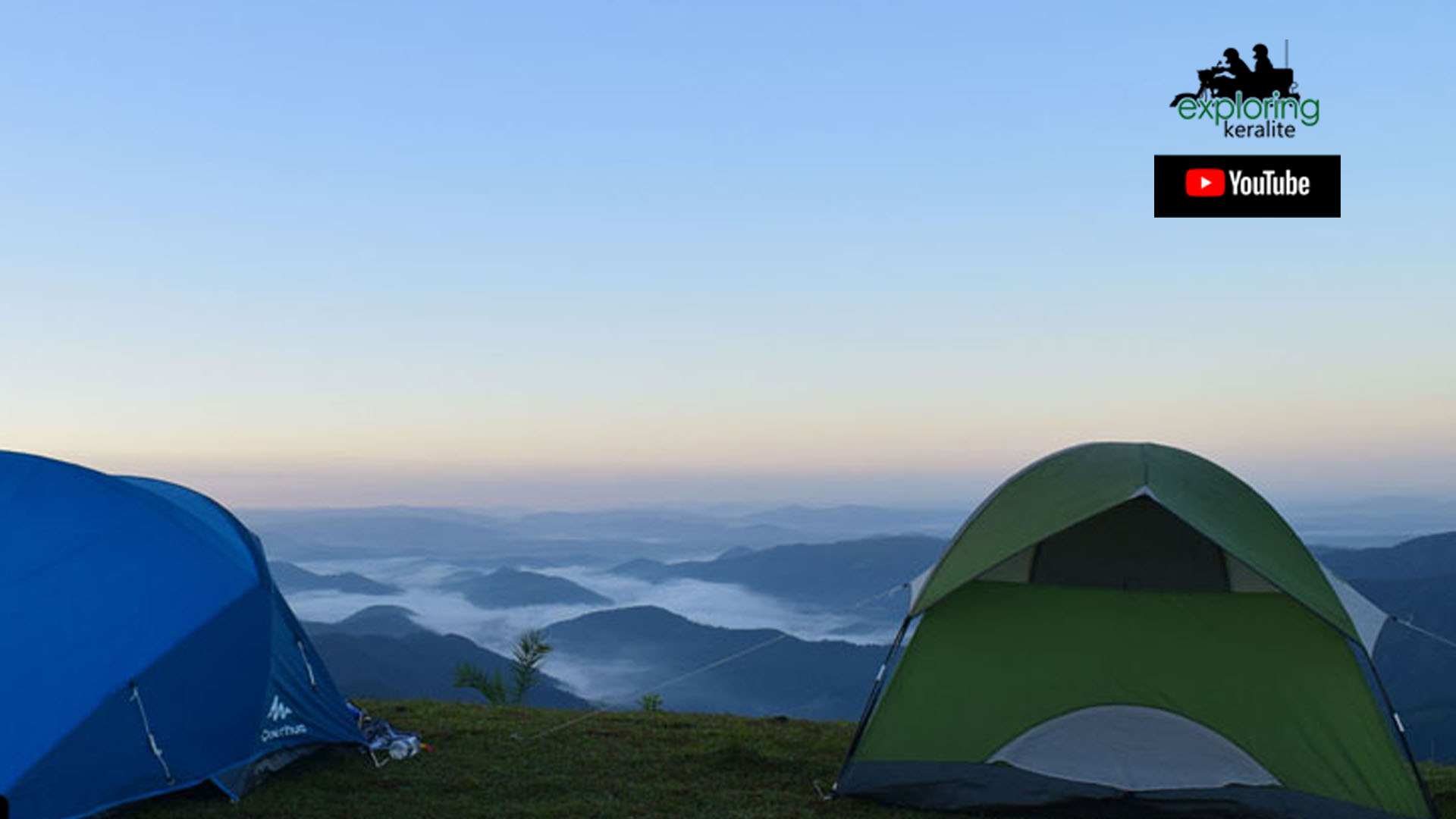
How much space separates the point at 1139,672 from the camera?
901 centimetres

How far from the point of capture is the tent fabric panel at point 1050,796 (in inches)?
332

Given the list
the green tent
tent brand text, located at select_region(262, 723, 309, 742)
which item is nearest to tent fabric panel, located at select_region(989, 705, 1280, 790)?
the green tent

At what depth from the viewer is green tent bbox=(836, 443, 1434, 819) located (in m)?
8.60

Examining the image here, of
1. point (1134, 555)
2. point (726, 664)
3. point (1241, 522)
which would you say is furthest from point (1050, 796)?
point (726, 664)

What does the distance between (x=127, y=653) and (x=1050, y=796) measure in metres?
7.33

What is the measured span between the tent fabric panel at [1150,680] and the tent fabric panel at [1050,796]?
0.10 metres

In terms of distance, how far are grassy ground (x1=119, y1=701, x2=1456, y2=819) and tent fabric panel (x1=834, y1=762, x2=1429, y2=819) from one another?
0.21 meters

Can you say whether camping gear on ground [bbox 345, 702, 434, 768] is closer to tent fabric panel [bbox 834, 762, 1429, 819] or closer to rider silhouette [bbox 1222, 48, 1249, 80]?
tent fabric panel [bbox 834, 762, 1429, 819]

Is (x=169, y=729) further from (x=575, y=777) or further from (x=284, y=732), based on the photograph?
(x=575, y=777)

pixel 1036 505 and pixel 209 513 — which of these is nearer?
pixel 1036 505

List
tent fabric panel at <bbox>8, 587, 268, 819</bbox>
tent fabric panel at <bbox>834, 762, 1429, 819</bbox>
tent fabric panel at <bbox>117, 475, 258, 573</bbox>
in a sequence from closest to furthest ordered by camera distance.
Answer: tent fabric panel at <bbox>8, 587, 268, 819</bbox>, tent fabric panel at <bbox>834, 762, 1429, 819</bbox>, tent fabric panel at <bbox>117, 475, 258, 573</bbox>

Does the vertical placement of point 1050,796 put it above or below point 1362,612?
below

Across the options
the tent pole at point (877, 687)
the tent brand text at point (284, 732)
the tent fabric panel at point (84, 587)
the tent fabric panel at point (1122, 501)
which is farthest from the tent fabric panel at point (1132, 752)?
the tent fabric panel at point (84, 587)

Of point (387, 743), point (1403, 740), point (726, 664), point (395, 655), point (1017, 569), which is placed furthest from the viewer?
point (395, 655)
